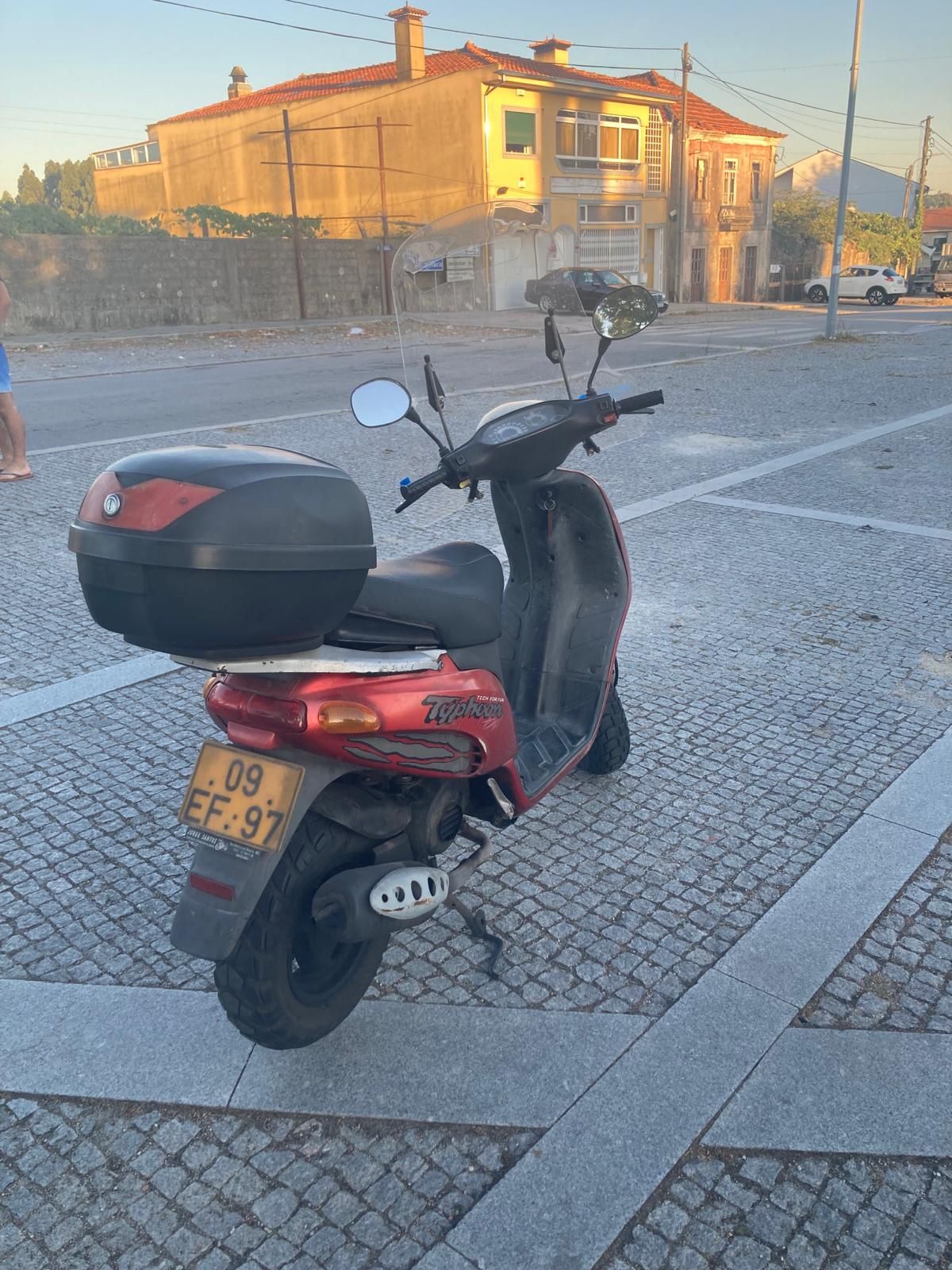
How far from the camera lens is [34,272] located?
24438 millimetres

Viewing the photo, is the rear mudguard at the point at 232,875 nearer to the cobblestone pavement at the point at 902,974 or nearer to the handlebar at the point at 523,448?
the handlebar at the point at 523,448

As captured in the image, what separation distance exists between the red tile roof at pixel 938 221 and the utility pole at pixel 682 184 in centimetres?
3526

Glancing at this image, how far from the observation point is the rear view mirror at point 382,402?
262 cm

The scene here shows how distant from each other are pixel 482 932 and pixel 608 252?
2827mm

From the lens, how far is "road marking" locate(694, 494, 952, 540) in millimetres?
6207

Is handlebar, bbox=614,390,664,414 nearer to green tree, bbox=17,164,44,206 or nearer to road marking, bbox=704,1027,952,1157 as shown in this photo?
road marking, bbox=704,1027,952,1157

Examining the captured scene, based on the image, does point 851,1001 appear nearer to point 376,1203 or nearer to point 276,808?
point 376,1203

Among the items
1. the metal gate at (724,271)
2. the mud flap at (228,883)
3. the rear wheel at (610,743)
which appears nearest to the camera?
the mud flap at (228,883)

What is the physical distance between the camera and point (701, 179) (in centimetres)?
3950

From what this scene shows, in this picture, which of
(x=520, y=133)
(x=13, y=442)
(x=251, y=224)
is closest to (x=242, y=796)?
(x=13, y=442)

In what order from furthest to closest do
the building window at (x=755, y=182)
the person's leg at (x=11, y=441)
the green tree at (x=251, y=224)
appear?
the building window at (x=755, y=182)
the green tree at (x=251, y=224)
the person's leg at (x=11, y=441)

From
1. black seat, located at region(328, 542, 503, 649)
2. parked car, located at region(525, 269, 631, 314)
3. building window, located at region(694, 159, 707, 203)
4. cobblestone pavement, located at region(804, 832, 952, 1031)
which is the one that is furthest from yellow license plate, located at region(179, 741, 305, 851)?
building window, located at region(694, 159, 707, 203)

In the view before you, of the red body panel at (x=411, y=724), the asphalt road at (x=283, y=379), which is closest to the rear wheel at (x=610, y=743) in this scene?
the red body panel at (x=411, y=724)

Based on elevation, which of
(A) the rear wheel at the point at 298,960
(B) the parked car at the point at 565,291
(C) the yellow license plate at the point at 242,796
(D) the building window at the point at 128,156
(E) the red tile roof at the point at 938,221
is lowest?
(A) the rear wheel at the point at 298,960
